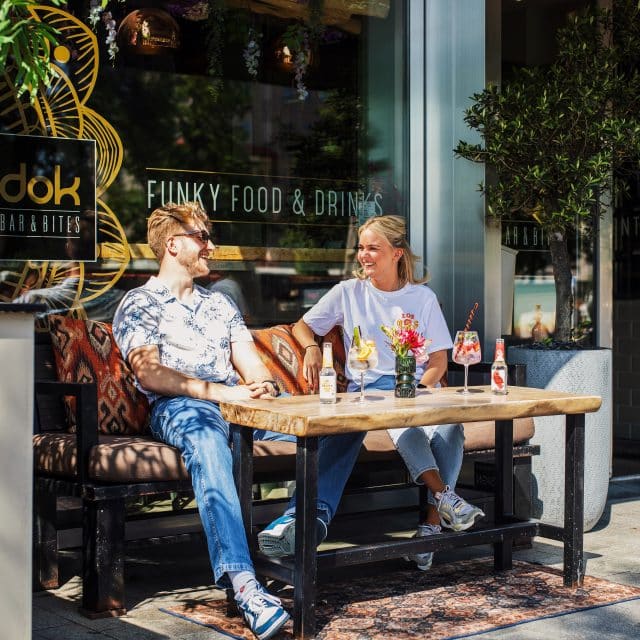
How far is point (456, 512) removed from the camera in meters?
4.06

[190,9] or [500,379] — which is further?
[190,9]

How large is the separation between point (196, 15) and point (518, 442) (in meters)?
2.33

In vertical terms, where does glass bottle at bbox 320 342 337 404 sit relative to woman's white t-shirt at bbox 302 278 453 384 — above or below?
below

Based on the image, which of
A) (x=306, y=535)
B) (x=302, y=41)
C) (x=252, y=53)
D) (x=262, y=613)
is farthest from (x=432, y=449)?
(x=302, y=41)

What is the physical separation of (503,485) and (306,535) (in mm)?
1175

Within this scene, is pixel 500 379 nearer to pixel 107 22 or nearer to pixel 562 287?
pixel 562 287

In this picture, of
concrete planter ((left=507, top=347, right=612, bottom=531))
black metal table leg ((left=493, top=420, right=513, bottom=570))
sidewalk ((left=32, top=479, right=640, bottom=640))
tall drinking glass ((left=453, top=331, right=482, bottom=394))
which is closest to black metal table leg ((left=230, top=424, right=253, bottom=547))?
sidewalk ((left=32, top=479, right=640, bottom=640))

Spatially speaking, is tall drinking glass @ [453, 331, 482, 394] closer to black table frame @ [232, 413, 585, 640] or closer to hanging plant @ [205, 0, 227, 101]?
black table frame @ [232, 413, 585, 640]

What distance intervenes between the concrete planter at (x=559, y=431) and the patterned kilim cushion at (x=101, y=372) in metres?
1.81

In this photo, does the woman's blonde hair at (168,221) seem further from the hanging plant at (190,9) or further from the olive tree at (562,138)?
the olive tree at (562,138)

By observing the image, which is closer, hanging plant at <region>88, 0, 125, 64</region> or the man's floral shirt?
the man's floral shirt

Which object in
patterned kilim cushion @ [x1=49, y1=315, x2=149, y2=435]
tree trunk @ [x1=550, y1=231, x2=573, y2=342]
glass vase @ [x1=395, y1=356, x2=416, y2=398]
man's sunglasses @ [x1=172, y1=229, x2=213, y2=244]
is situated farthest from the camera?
tree trunk @ [x1=550, y1=231, x2=573, y2=342]

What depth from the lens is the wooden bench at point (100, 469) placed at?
364 cm

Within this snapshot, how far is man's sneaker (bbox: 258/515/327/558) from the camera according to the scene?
3.77 meters
